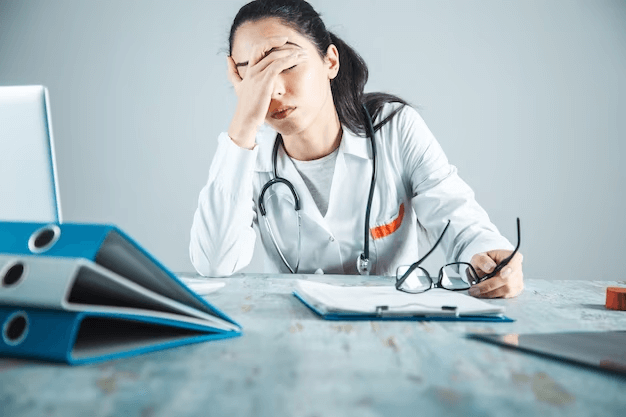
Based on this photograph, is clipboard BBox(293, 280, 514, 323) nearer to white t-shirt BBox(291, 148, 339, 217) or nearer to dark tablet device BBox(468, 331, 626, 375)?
dark tablet device BBox(468, 331, 626, 375)

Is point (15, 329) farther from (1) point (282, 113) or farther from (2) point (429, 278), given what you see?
(1) point (282, 113)

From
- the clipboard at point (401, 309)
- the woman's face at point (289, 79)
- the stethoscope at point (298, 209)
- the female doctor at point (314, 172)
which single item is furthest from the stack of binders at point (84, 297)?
the woman's face at point (289, 79)

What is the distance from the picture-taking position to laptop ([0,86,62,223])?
72 cm

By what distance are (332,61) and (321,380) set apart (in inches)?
51.4

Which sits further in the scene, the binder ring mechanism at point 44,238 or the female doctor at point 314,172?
the female doctor at point 314,172

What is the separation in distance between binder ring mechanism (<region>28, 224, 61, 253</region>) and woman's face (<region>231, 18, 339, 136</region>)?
0.94m

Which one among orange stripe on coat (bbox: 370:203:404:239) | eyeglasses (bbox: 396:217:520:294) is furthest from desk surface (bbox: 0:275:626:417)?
orange stripe on coat (bbox: 370:203:404:239)

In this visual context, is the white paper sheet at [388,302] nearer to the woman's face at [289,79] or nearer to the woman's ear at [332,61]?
the woman's face at [289,79]

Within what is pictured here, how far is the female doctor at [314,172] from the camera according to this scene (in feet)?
4.24

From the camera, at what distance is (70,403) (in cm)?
33

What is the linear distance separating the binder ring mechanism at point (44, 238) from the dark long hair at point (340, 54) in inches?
42.6

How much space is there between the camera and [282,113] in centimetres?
138

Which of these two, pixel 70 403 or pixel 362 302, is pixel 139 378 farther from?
pixel 362 302

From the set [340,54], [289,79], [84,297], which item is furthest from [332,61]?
[84,297]
